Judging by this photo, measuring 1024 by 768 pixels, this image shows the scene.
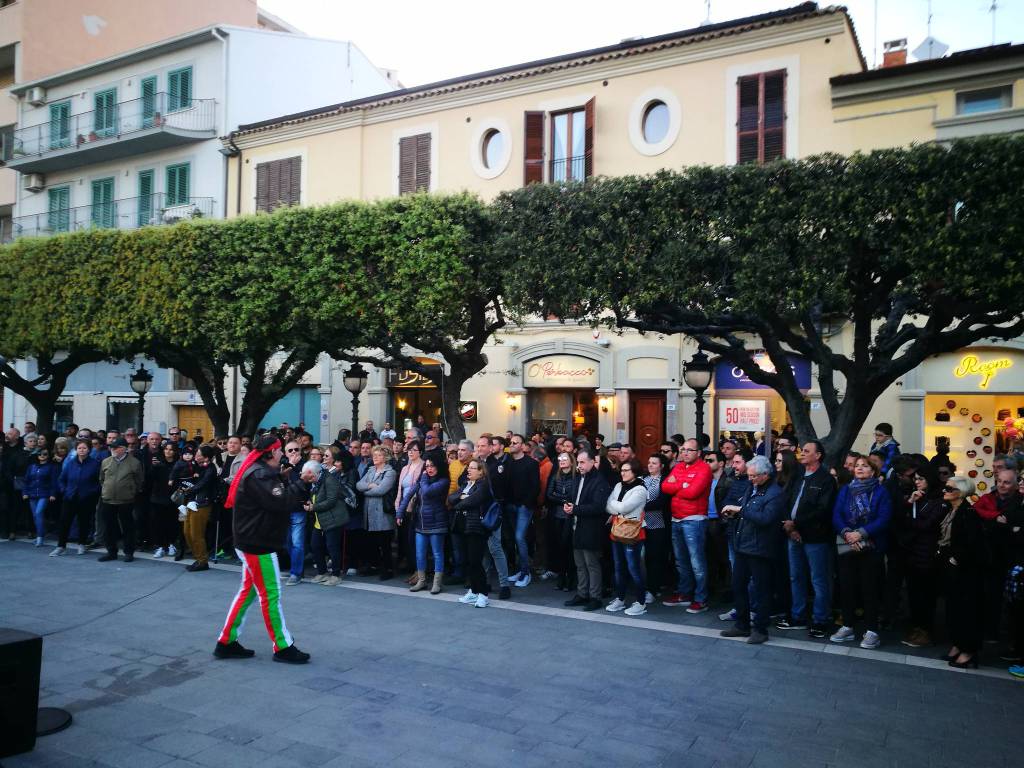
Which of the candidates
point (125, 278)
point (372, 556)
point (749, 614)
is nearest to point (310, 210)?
point (125, 278)

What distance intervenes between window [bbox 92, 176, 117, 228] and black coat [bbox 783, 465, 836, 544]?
26496 millimetres

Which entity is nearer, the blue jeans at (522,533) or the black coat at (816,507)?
the black coat at (816,507)

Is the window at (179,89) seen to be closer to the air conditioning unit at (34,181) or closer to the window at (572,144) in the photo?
the air conditioning unit at (34,181)

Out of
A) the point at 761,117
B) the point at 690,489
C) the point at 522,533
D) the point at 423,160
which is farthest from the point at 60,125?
the point at 690,489

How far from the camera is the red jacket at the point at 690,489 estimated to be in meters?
9.12

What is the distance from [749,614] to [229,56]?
81.7ft

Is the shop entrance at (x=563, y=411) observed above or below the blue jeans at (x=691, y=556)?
above

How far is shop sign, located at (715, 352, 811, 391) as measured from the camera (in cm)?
1908

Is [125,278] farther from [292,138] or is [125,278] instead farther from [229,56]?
[229,56]

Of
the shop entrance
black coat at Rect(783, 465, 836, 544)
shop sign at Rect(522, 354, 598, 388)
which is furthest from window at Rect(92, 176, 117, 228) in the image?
black coat at Rect(783, 465, 836, 544)

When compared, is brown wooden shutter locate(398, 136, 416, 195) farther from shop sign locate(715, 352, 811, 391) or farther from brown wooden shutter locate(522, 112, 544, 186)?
shop sign locate(715, 352, 811, 391)

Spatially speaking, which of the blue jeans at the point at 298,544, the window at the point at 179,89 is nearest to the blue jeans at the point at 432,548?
the blue jeans at the point at 298,544

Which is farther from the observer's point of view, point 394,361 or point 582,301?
point 394,361

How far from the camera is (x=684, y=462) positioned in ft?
30.6
